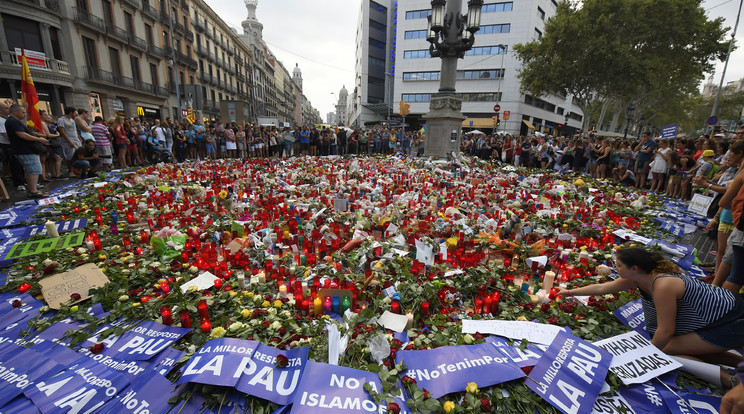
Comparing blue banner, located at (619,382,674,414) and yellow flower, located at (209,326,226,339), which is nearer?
blue banner, located at (619,382,674,414)

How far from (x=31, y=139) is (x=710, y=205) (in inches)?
521

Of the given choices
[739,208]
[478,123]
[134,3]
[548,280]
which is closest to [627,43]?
[478,123]

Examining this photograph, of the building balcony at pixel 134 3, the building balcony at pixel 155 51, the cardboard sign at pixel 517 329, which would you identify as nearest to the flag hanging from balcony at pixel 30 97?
the cardboard sign at pixel 517 329

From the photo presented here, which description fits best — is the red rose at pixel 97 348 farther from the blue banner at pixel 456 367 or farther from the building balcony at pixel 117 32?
the building balcony at pixel 117 32

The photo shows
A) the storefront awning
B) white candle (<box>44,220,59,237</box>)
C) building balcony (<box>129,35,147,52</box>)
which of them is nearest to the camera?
white candle (<box>44,220,59,237</box>)

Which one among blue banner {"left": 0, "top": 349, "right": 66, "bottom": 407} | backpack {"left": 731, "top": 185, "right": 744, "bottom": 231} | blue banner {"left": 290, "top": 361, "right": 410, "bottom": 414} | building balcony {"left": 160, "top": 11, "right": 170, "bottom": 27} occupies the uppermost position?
building balcony {"left": 160, "top": 11, "right": 170, "bottom": 27}

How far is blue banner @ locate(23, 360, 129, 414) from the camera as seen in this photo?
6.68 ft

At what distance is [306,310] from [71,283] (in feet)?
8.32

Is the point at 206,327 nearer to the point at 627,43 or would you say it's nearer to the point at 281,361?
the point at 281,361

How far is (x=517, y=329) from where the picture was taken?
9.18ft

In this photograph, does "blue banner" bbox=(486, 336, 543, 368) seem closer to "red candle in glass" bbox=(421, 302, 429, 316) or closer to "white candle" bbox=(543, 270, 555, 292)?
"red candle in glass" bbox=(421, 302, 429, 316)

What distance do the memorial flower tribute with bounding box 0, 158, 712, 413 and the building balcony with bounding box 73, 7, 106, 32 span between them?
79.0ft

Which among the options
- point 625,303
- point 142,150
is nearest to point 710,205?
point 625,303

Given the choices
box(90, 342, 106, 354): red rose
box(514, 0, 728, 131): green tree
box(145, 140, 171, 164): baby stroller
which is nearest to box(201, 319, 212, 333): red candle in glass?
box(90, 342, 106, 354): red rose
